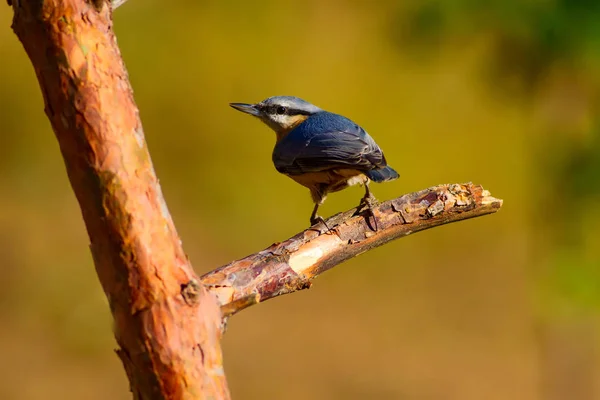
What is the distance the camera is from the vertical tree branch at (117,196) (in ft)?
3.49

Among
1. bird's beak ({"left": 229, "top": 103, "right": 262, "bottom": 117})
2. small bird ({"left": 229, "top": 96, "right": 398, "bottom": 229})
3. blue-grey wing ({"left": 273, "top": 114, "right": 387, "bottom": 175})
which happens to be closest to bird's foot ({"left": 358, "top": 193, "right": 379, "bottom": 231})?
small bird ({"left": 229, "top": 96, "right": 398, "bottom": 229})

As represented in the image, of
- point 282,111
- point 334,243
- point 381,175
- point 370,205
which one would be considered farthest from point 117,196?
point 282,111

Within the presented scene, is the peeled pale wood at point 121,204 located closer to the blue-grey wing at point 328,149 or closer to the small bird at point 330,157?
the small bird at point 330,157

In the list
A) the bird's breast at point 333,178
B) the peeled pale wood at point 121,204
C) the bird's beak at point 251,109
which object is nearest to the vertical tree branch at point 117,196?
the peeled pale wood at point 121,204

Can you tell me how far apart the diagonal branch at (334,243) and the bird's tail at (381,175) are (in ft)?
0.43

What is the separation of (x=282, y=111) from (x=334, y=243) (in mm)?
949

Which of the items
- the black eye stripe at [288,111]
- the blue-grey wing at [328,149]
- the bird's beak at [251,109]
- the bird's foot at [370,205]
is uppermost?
the bird's beak at [251,109]

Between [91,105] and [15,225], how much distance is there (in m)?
3.83

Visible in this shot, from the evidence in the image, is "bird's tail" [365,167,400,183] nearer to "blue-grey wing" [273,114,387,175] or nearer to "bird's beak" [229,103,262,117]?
"blue-grey wing" [273,114,387,175]

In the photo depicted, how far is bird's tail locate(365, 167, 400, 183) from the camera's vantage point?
187cm

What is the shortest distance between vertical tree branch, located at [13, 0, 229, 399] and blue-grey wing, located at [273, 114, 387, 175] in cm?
93

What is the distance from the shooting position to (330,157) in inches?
79.3

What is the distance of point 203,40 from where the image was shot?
4.69 metres

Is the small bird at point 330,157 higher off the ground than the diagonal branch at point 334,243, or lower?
higher
